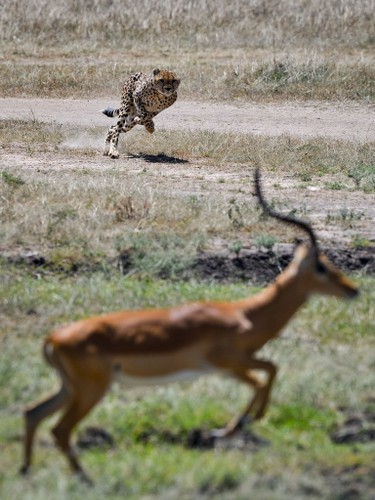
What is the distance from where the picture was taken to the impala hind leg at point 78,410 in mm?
6277

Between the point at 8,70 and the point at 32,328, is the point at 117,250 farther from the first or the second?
the point at 8,70

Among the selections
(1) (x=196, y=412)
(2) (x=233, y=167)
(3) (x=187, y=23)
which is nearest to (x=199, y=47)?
(3) (x=187, y=23)

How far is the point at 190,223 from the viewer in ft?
39.2

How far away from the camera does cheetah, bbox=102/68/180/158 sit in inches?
702

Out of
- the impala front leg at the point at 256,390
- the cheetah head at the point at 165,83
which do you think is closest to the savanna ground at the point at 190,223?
the impala front leg at the point at 256,390

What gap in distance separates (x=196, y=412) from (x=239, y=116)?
13.4 m

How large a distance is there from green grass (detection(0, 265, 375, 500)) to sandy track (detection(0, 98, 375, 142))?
A: 31.1 ft

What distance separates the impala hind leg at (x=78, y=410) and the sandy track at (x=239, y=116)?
12.5 m

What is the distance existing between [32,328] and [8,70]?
15.0 metres

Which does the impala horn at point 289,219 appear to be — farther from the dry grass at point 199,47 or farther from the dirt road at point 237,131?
the dry grass at point 199,47

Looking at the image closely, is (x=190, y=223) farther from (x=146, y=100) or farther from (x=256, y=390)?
(x=146, y=100)

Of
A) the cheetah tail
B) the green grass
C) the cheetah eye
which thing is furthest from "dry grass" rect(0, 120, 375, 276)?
the cheetah eye

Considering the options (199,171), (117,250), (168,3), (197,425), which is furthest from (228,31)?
(197,425)

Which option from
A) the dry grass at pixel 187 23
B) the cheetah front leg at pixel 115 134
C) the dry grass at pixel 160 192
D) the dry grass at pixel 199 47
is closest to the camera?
the dry grass at pixel 160 192
